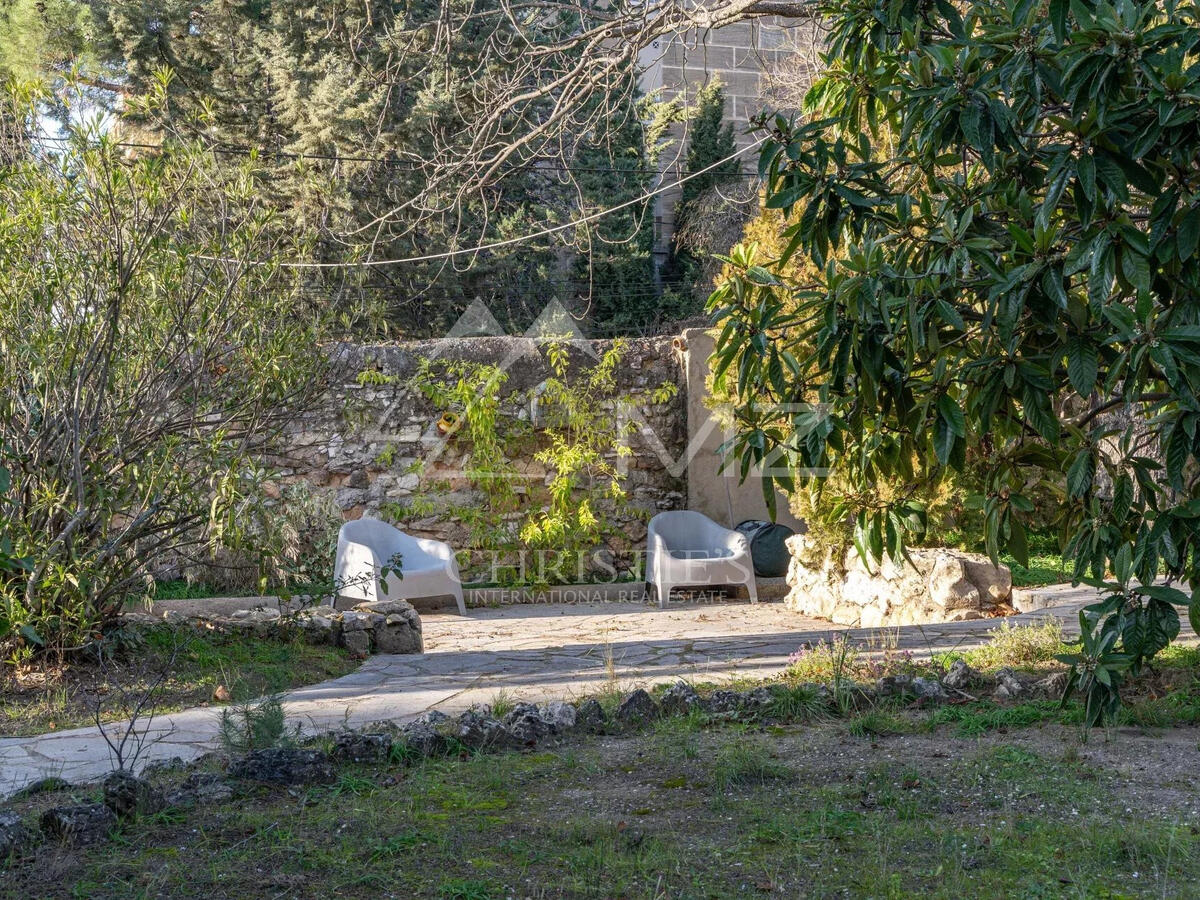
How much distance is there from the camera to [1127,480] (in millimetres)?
2562

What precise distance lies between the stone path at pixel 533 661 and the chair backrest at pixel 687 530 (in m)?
0.71

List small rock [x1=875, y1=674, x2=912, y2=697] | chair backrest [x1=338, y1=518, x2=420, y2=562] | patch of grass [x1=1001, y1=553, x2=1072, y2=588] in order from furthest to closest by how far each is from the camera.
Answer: chair backrest [x1=338, y1=518, x2=420, y2=562] → patch of grass [x1=1001, y1=553, x2=1072, y2=588] → small rock [x1=875, y1=674, x2=912, y2=697]

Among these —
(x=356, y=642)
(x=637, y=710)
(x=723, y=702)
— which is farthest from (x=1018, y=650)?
(x=356, y=642)

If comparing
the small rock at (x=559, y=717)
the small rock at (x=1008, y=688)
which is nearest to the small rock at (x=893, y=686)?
the small rock at (x=1008, y=688)

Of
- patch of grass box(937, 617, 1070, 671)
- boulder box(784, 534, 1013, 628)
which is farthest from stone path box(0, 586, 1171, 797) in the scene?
patch of grass box(937, 617, 1070, 671)

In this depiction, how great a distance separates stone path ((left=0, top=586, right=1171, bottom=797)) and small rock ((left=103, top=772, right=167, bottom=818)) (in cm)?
63

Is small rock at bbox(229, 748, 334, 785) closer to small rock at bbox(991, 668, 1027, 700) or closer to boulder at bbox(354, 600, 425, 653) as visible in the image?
small rock at bbox(991, 668, 1027, 700)

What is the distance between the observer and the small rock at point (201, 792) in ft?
9.91

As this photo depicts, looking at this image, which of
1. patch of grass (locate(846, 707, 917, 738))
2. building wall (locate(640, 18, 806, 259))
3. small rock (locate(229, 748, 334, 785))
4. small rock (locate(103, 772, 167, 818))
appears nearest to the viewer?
small rock (locate(103, 772, 167, 818))

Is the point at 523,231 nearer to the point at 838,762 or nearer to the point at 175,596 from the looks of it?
the point at 175,596

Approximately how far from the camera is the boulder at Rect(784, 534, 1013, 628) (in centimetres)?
715

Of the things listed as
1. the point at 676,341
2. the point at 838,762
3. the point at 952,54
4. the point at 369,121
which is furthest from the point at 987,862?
the point at 369,121

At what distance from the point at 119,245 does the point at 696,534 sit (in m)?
5.96

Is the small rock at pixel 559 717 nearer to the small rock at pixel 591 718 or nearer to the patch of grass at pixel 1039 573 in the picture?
the small rock at pixel 591 718
